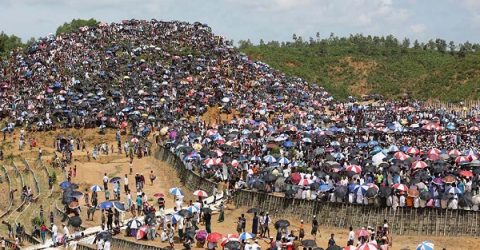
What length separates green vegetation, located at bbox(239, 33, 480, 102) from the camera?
85688 mm

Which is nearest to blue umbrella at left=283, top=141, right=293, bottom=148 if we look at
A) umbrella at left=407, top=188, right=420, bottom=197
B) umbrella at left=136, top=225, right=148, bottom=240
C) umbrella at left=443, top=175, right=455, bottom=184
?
umbrella at left=407, top=188, right=420, bottom=197

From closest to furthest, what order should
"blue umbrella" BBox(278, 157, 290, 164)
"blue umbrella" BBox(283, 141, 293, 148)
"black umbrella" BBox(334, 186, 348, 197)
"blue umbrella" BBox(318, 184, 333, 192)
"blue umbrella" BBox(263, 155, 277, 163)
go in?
"black umbrella" BBox(334, 186, 348, 197) → "blue umbrella" BBox(318, 184, 333, 192) → "blue umbrella" BBox(278, 157, 290, 164) → "blue umbrella" BBox(263, 155, 277, 163) → "blue umbrella" BBox(283, 141, 293, 148)

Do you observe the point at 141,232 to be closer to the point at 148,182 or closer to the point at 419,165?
the point at 419,165

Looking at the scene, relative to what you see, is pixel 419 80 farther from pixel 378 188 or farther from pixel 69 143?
pixel 378 188

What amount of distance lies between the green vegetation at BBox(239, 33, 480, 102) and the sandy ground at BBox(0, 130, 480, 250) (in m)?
45.5

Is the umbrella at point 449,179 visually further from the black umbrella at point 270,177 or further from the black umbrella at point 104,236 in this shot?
the black umbrella at point 104,236

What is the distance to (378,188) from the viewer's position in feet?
91.8

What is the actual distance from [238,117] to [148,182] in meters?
20.1

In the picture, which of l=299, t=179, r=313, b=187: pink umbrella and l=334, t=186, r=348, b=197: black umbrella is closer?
l=334, t=186, r=348, b=197: black umbrella

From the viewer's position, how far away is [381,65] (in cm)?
11012

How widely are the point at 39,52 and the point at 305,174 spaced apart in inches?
2225

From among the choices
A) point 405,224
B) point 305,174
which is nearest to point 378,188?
point 405,224

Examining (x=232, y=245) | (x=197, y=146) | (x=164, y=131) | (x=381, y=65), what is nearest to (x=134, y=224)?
(x=232, y=245)

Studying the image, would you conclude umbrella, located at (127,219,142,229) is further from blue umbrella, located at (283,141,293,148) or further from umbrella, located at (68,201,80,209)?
blue umbrella, located at (283,141,293,148)
